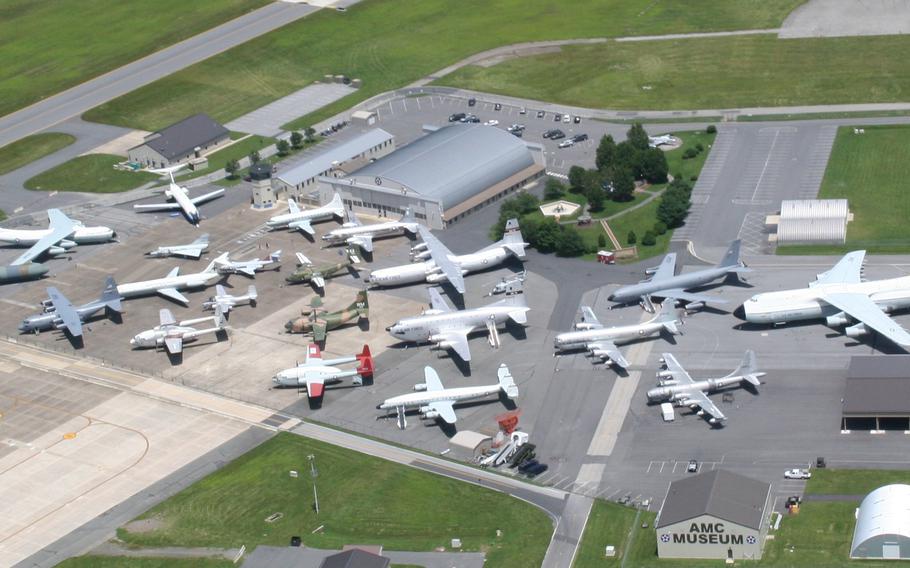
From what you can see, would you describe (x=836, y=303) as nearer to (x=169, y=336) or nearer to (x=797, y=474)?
(x=797, y=474)

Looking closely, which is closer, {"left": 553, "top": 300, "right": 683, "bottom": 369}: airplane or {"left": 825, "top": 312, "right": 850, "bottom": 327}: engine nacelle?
{"left": 553, "top": 300, "right": 683, "bottom": 369}: airplane

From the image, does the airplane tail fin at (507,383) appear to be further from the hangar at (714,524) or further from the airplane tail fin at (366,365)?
the hangar at (714,524)

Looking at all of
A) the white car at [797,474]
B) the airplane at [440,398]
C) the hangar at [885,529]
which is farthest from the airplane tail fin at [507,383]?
the hangar at [885,529]

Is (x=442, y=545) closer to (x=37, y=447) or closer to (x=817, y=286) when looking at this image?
(x=37, y=447)

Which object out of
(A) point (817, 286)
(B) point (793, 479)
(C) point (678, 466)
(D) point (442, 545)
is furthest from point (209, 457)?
(A) point (817, 286)

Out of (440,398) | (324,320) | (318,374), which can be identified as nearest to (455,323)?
(440,398)

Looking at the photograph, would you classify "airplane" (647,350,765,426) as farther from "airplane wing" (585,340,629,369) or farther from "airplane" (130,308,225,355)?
"airplane" (130,308,225,355)

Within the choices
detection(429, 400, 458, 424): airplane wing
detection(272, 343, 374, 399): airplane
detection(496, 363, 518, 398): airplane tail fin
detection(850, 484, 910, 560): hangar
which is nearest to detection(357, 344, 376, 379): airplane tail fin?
detection(272, 343, 374, 399): airplane
